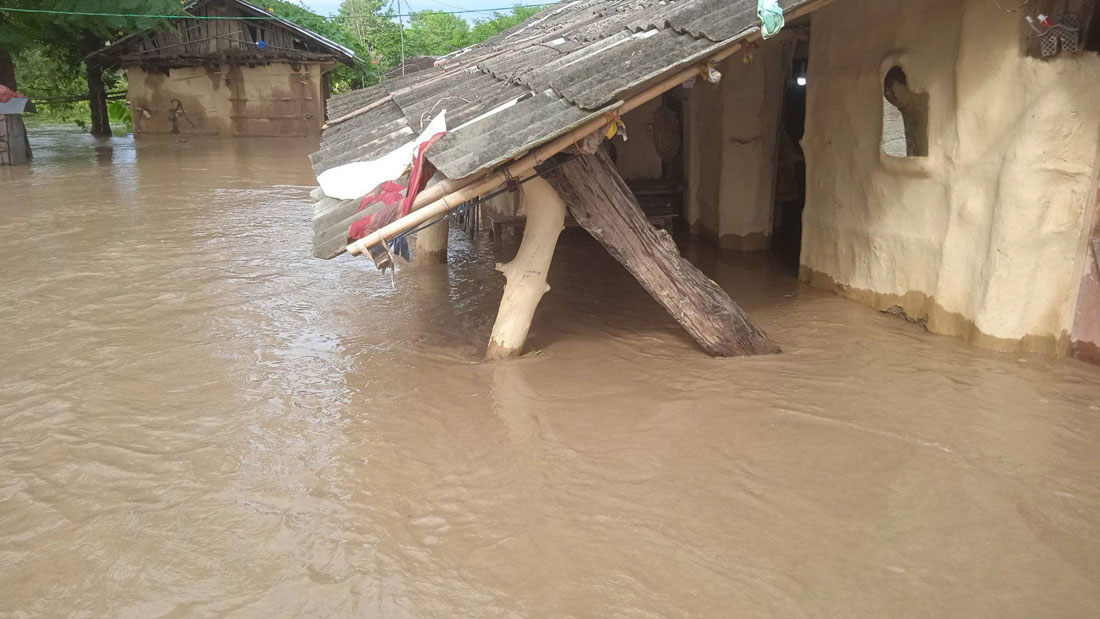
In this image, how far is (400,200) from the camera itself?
448cm

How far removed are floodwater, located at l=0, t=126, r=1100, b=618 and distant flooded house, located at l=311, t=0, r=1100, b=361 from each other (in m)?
0.36

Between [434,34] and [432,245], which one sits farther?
[434,34]

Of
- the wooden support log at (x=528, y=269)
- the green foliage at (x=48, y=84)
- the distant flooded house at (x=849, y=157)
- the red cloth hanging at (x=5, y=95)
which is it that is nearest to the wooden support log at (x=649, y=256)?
the distant flooded house at (x=849, y=157)

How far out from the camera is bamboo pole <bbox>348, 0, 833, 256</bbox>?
4301 millimetres

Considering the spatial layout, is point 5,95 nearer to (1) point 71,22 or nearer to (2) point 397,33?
(1) point 71,22

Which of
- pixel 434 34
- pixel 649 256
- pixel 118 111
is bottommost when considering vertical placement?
pixel 649 256

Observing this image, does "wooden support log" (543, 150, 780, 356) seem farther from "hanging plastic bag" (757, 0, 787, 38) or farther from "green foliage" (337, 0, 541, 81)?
"green foliage" (337, 0, 541, 81)

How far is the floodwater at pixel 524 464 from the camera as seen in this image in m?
3.28

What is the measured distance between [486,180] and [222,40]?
1937 centimetres

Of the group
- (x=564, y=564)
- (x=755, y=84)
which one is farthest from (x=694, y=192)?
(x=564, y=564)

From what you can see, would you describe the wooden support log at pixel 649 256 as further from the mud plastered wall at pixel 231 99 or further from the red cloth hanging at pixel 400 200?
the mud plastered wall at pixel 231 99

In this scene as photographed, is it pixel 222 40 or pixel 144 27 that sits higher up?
pixel 144 27

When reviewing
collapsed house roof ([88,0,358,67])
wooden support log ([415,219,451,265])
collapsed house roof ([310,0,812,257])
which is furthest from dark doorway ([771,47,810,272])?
collapsed house roof ([88,0,358,67])

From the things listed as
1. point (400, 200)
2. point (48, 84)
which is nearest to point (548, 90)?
point (400, 200)
